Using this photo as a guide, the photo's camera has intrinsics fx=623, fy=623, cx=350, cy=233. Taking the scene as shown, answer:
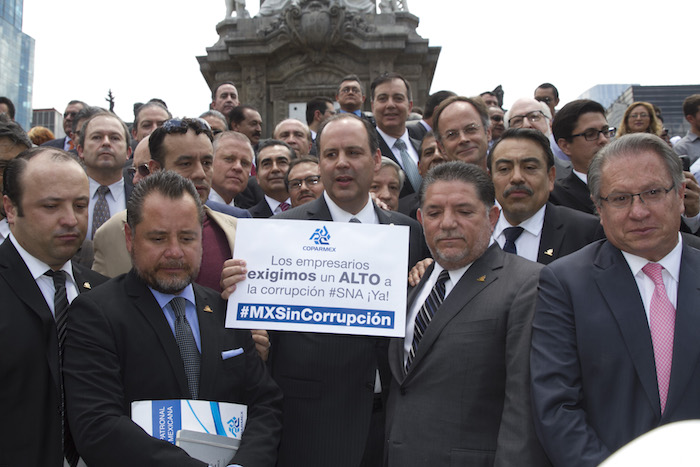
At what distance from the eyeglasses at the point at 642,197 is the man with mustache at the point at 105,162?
427cm

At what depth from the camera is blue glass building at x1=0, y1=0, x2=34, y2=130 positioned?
11262 centimetres

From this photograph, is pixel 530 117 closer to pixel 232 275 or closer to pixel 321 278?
pixel 321 278

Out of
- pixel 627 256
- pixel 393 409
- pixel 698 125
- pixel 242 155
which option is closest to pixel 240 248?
pixel 393 409

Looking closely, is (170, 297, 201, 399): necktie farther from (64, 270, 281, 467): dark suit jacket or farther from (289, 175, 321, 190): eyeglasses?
(289, 175, 321, 190): eyeglasses

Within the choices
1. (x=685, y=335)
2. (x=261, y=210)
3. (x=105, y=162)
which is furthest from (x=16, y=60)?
(x=685, y=335)

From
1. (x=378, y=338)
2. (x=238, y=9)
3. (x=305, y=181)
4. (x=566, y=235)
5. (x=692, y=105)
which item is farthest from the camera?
(x=238, y=9)

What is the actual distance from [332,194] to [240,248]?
83 centimetres

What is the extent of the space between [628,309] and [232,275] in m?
2.18

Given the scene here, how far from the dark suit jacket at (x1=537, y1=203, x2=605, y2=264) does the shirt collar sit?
3.84ft

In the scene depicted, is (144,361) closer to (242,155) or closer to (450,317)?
(450,317)

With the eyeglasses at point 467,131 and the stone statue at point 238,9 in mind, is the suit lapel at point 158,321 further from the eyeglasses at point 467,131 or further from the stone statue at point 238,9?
the stone statue at point 238,9

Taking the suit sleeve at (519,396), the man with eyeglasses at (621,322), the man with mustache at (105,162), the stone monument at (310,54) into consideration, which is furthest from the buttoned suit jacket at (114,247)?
the stone monument at (310,54)

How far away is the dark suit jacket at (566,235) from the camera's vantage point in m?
4.20

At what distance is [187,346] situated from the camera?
3.40 metres
